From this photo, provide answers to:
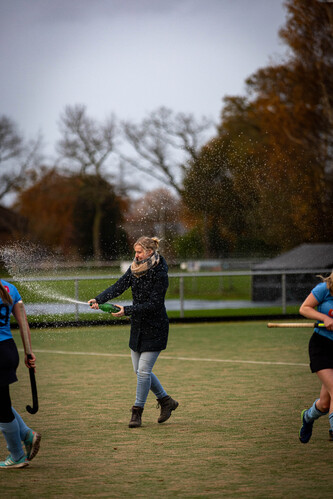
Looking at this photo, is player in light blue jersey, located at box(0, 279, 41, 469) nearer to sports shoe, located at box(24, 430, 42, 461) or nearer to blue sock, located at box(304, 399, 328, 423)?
sports shoe, located at box(24, 430, 42, 461)

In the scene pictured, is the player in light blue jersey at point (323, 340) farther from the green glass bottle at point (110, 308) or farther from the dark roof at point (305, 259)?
the dark roof at point (305, 259)

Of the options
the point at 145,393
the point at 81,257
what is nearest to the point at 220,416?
the point at 145,393

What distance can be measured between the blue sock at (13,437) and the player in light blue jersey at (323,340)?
243cm

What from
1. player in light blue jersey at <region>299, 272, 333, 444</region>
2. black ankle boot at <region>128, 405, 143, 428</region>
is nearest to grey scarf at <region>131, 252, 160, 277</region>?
black ankle boot at <region>128, 405, 143, 428</region>

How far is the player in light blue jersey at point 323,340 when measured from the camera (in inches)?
273

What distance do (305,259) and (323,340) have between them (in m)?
20.7

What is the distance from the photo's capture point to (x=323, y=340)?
7168mm

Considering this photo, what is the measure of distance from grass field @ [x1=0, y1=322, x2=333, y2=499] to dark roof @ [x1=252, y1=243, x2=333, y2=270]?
11.4 metres

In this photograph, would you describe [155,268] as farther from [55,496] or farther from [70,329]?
[70,329]

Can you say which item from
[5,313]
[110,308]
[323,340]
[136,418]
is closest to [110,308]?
[110,308]

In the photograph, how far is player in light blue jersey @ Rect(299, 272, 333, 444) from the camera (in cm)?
695

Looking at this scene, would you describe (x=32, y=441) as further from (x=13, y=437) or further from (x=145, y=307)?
(x=145, y=307)

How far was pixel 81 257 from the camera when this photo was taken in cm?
5019

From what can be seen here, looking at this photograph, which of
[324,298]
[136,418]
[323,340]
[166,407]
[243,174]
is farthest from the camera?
[243,174]
